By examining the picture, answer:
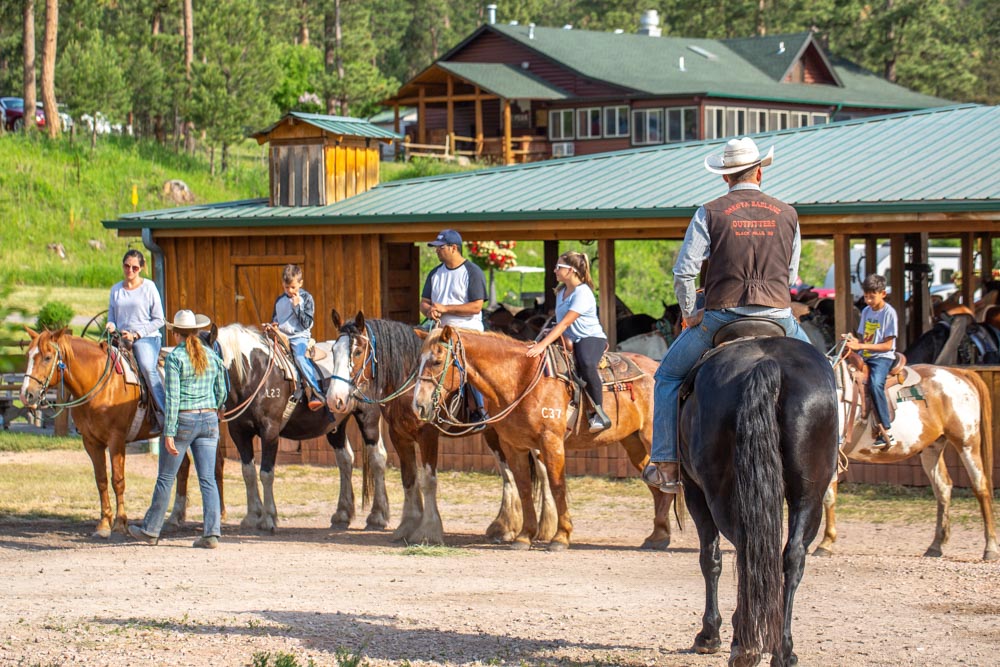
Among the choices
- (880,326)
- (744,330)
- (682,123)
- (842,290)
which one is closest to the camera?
(744,330)

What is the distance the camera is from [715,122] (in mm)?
51688

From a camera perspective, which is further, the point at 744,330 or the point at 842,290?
the point at 842,290

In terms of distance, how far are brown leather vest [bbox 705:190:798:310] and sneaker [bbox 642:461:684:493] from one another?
3.02ft

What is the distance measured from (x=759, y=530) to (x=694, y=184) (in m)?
10.6

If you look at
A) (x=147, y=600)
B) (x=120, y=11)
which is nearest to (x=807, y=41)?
(x=120, y=11)

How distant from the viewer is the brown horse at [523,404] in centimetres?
1015

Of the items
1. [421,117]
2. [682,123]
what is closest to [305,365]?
[682,123]

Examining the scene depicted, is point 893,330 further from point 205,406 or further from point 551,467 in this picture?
point 205,406

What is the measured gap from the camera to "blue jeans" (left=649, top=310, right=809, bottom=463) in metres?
6.80

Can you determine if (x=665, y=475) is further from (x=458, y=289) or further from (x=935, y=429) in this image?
(x=935, y=429)

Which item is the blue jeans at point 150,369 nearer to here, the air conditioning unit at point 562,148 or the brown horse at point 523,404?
the brown horse at point 523,404

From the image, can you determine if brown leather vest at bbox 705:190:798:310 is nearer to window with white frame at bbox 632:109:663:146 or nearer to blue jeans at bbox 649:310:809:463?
blue jeans at bbox 649:310:809:463

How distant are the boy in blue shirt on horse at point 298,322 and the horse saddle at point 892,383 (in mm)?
4806

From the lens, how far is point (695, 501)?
706cm
